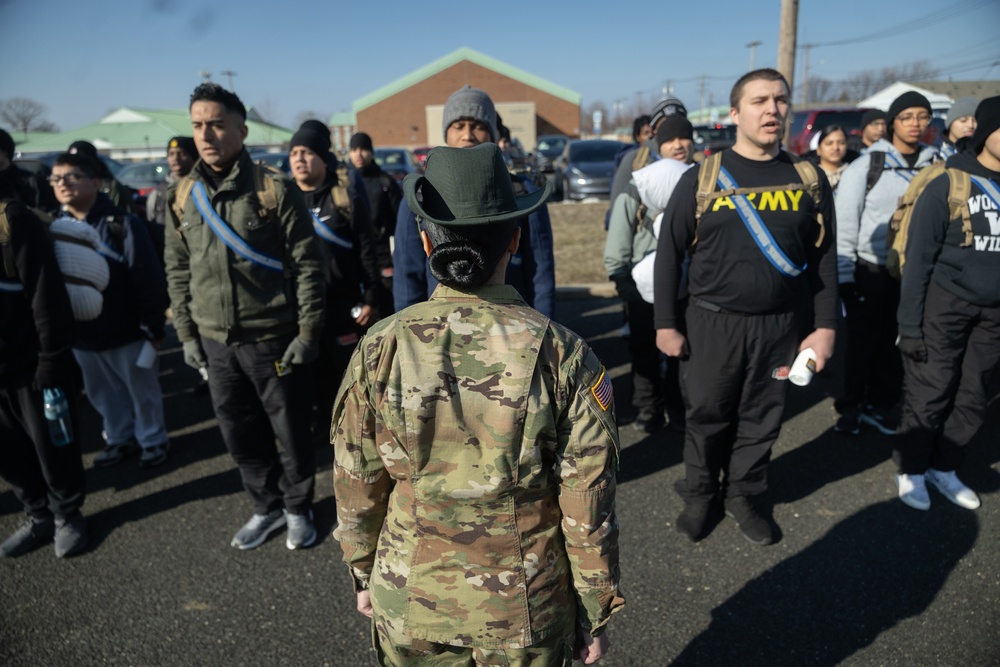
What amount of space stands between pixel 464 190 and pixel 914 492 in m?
3.43

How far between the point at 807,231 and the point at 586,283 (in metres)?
5.30

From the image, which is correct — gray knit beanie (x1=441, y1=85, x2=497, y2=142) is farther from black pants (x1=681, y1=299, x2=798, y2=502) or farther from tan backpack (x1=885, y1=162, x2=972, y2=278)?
tan backpack (x1=885, y1=162, x2=972, y2=278)

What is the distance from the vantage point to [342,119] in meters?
56.4

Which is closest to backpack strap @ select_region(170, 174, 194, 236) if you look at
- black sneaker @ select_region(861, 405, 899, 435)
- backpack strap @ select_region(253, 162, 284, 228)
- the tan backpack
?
backpack strap @ select_region(253, 162, 284, 228)

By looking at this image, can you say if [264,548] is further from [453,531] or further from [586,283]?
[586,283]

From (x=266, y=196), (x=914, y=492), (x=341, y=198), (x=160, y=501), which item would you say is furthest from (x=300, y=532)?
(x=914, y=492)

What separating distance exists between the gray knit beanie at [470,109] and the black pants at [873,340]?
293cm

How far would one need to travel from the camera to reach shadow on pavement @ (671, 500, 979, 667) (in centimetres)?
253

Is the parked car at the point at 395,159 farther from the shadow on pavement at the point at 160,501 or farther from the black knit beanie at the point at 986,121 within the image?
the black knit beanie at the point at 986,121

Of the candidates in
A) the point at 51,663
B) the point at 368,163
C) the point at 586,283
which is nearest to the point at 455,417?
the point at 51,663

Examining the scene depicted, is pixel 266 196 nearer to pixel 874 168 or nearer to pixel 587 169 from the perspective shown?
pixel 874 168

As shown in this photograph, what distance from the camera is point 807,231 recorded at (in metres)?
2.87

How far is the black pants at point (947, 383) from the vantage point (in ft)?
10.6

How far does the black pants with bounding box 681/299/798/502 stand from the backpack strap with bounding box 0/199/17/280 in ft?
10.9
